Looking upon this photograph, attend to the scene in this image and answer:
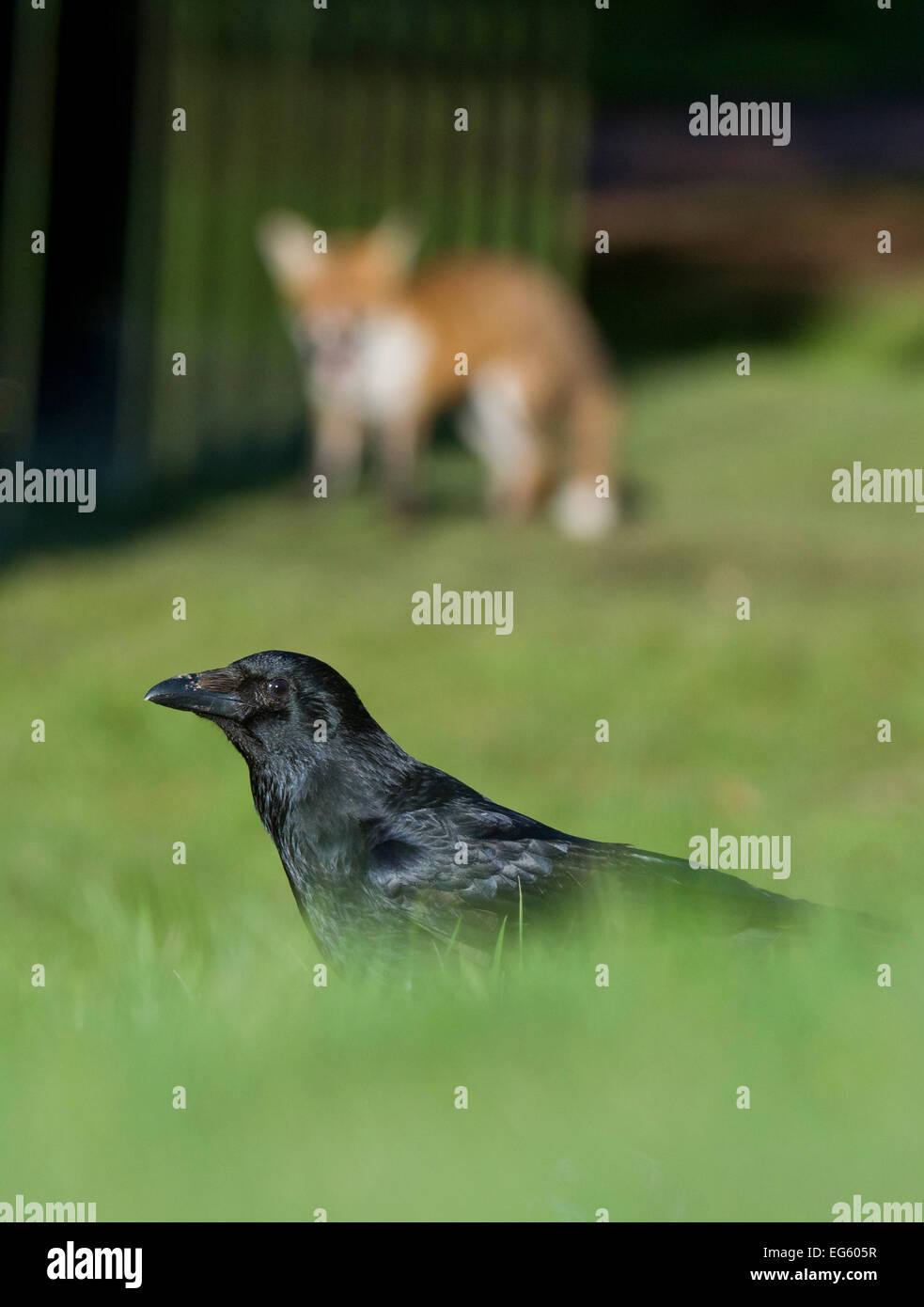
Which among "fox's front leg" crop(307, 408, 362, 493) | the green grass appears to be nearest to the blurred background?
the green grass

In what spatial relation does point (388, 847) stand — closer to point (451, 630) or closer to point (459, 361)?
point (451, 630)

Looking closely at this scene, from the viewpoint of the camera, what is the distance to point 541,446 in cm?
970

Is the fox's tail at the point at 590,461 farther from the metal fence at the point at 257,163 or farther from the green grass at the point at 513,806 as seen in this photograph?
the metal fence at the point at 257,163

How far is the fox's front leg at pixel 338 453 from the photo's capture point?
1007cm

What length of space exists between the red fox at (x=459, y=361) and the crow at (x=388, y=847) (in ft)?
20.5

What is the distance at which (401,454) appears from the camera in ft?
31.3

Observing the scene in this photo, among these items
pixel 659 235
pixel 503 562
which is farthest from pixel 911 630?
pixel 659 235

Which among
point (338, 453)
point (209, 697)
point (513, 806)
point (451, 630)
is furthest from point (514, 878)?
point (338, 453)

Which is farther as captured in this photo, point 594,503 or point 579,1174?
point 594,503

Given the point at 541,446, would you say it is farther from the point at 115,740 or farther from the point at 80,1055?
the point at 80,1055

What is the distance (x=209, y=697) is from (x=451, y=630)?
4.60 metres

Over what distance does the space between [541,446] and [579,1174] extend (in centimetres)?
788

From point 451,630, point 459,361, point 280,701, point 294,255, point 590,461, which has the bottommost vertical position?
point 280,701

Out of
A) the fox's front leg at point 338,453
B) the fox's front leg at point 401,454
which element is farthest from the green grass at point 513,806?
the fox's front leg at point 338,453
